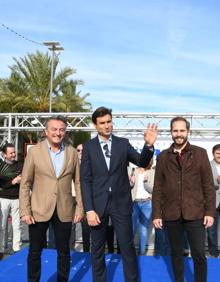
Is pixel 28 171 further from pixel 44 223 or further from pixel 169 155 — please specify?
pixel 169 155

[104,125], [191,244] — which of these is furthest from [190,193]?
[104,125]

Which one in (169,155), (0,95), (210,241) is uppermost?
(0,95)

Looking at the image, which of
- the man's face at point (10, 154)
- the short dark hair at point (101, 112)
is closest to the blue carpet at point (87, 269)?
the man's face at point (10, 154)

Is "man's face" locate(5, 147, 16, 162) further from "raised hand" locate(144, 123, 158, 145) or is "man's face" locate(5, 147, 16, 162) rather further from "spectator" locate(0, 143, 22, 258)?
"raised hand" locate(144, 123, 158, 145)

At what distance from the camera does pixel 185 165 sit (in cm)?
390

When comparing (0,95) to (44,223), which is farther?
(0,95)

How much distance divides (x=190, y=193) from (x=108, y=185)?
75 centimetres

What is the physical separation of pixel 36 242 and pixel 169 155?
4.92 feet

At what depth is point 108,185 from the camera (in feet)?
12.8

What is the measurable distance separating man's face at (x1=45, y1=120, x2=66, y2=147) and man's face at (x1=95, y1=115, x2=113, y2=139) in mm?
355

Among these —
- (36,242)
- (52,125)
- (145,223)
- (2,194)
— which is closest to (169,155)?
(52,125)

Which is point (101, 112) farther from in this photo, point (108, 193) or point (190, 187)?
point (190, 187)

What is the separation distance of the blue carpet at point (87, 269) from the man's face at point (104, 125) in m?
1.72

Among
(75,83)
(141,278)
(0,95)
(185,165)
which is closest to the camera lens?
(185,165)
